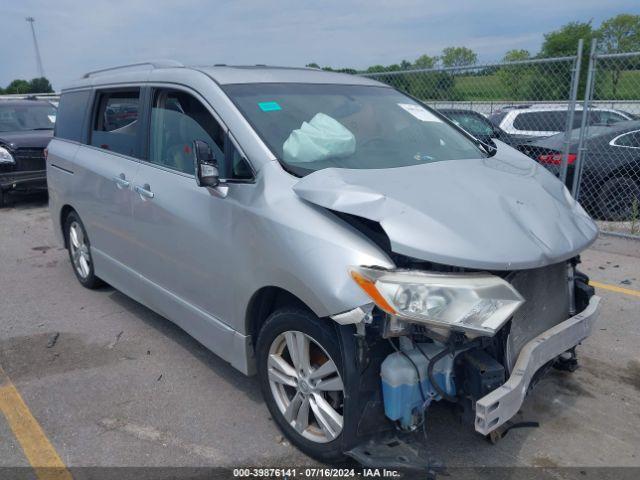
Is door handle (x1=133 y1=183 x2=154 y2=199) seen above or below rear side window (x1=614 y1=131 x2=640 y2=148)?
above

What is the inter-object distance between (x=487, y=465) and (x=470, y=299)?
1.08m

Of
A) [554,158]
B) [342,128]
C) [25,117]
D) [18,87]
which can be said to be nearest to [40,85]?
[18,87]

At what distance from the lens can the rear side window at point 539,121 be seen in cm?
1031

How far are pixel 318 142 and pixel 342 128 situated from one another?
0.87 ft

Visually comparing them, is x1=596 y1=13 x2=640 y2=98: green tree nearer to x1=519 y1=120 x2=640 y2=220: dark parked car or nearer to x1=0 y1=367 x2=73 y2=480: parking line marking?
x1=519 y1=120 x2=640 y2=220: dark parked car

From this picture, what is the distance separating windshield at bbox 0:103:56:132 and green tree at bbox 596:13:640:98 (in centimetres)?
967

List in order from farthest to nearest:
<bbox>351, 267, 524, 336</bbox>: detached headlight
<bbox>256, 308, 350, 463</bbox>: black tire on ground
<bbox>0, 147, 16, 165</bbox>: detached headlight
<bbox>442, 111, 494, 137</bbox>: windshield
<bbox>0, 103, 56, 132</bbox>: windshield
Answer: <bbox>0, 103, 56, 132</bbox>: windshield, <bbox>0, 147, 16, 165</bbox>: detached headlight, <bbox>442, 111, 494, 137</bbox>: windshield, <bbox>256, 308, 350, 463</bbox>: black tire on ground, <bbox>351, 267, 524, 336</bbox>: detached headlight

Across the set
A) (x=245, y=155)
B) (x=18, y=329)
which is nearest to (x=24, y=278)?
(x=18, y=329)

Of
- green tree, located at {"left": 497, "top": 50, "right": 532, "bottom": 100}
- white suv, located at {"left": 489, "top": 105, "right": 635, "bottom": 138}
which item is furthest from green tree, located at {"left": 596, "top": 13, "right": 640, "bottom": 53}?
green tree, located at {"left": 497, "top": 50, "right": 532, "bottom": 100}

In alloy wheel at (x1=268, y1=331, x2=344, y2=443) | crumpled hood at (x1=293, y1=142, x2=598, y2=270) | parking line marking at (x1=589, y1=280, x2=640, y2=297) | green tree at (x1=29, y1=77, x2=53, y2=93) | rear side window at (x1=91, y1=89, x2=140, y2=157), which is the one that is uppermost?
green tree at (x1=29, y1=77, x2=53, y2=93)

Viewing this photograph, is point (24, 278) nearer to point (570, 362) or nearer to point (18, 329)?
point (18, 329)

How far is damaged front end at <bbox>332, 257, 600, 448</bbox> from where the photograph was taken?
7.61 ft

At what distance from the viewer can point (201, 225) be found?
130 inches

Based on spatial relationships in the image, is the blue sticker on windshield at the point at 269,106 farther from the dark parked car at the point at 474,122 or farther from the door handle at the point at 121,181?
the dark parked car at the point at 474,122
